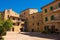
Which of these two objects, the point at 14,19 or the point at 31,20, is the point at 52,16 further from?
the point at 14,19

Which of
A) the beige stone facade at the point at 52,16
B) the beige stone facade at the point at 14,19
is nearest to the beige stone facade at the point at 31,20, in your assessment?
the beige stone facade at the point at 14,19

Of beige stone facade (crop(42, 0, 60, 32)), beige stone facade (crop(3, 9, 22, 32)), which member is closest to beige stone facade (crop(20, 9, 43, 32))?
beige stone facade (crop(3, 9, 22, 32))

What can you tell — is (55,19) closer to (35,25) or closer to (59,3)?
(59,3)

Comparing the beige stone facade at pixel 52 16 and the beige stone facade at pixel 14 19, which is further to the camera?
the beige stone facade at pixel 14 19

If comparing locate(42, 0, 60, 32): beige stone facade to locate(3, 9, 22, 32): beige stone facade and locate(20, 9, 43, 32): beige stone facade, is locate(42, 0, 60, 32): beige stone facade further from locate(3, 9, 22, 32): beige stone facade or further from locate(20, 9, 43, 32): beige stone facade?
locate(3, 9, 22, 32): beige stone facade

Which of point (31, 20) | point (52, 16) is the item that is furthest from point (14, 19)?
point (52, 16)

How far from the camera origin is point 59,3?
3647 cm

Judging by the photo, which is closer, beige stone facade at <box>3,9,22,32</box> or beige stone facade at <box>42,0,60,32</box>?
beige stone facade at <box>42,0,60,32</box>

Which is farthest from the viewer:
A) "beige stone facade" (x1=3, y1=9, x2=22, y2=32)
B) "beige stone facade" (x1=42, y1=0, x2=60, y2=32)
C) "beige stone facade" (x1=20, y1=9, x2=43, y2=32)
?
"beige stone facade" (x1=3, y1=9, x2=22, y2=32)

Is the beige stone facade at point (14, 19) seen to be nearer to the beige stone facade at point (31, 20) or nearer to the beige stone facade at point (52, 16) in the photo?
the beige stone facade at point (31, 20)

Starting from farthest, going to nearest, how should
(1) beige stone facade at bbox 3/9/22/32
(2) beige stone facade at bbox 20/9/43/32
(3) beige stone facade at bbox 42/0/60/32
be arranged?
(1) beige stone facade at bbox 3/9/22/32
(2) beige stone facade at bbox 20/9/43/32
(3) beige stone facade at bbox 42/0/60/32

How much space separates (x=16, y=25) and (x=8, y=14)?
277 inches

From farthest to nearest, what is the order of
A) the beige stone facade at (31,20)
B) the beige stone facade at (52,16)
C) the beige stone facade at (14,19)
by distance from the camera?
the beige stone facade at (14,19)
the beige stone facade at (31,20)
the beige stone facade at (52,16)

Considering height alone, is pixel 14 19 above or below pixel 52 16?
above
